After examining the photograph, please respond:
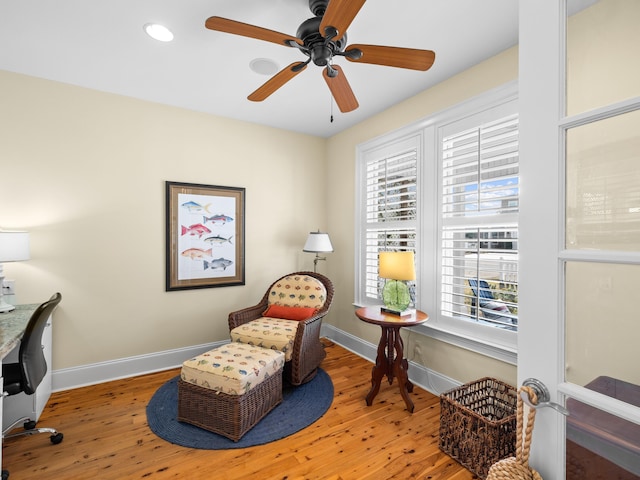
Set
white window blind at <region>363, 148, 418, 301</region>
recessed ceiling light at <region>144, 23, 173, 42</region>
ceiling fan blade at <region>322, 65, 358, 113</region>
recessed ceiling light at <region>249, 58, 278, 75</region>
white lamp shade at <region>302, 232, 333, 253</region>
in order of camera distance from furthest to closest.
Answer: white lamp shade at <region>302, 232, 333, 253</region>, white window blind at <region>363, 148, 418, 301</region>, recessed ceiling light at <region>249, 58, 278, 75</region>, recessed ceiling light at <region>144, 23, 173, 42</region>, ceiling fan blade at <region>322, 65, 358, 113</region>

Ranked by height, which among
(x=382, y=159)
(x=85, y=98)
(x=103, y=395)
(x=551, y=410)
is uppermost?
(x=85, y=98)

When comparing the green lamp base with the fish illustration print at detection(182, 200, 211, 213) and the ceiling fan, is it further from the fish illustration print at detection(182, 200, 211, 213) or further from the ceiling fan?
the fish illustration print at detection(182, 200, 211, 213)

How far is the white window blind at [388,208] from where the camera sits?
9.87 ft

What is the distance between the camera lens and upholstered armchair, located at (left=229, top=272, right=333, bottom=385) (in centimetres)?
274

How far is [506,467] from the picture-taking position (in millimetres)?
750

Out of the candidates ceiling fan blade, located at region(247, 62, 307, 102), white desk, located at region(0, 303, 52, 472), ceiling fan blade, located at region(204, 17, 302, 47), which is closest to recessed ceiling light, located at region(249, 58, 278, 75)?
ceiling fan blade, located at region(247, 62, 307, 102)

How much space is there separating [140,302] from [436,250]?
114 inches

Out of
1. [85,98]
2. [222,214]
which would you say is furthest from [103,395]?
[85,98]

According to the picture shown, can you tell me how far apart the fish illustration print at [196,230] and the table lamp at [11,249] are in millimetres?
1226

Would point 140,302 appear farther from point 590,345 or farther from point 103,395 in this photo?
point 590,345

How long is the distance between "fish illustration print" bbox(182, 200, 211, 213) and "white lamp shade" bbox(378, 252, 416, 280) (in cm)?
201

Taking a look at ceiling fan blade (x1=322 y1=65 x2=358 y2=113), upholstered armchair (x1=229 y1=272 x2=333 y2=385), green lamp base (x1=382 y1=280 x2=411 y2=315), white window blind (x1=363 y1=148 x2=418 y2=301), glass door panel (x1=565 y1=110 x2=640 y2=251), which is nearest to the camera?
glass door panel (x1=565 y1=110 x2=640 y2=251)

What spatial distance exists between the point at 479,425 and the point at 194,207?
3090 millimetres

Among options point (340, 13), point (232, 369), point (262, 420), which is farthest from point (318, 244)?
point (340, 13)
